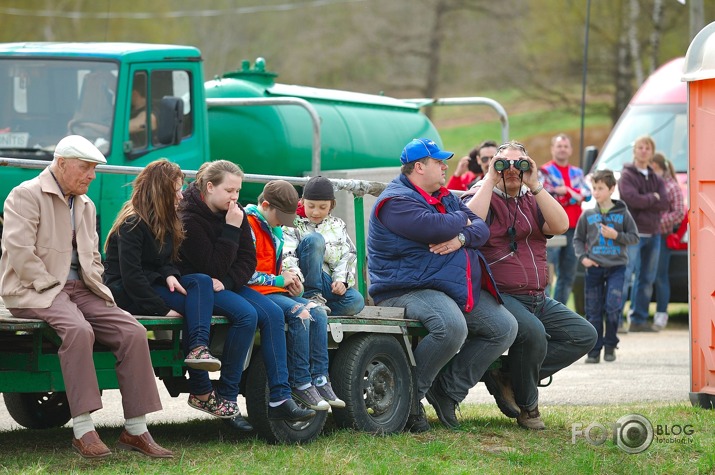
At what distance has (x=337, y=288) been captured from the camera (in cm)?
770

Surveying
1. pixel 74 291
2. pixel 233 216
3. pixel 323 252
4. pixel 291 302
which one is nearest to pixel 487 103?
pixel 323 252

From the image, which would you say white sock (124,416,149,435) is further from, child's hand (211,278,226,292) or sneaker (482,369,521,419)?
sneaker (482,369,521,419)

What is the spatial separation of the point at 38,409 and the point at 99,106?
4.27m

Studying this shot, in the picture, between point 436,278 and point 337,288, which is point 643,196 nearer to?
point 436,278

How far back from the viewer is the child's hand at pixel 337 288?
770cm

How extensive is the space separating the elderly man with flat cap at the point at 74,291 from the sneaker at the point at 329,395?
3.58ft

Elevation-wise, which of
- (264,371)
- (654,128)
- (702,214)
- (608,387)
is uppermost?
(654,128)

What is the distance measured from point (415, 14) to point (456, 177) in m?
26.8

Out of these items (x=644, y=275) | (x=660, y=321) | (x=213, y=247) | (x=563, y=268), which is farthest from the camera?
(x=660, y=321)

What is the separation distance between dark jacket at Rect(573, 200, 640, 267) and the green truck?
8.84 ft

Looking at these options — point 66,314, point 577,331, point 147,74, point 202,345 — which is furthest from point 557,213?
point 147,74

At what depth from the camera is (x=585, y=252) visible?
12500 mm

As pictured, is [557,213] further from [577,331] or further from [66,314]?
[66,314]
